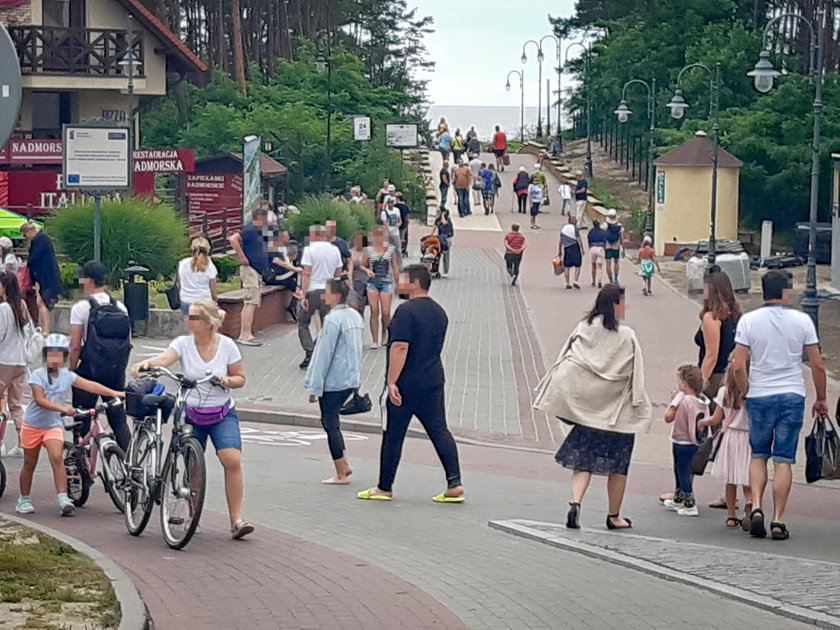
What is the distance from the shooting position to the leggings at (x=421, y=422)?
11109 mm

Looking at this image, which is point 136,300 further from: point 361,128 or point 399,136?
point 399,136

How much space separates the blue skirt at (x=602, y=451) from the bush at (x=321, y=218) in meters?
17.7

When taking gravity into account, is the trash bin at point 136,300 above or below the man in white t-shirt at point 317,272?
below

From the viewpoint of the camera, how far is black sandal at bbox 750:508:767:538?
1019cm

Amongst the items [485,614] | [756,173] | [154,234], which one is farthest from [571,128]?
[485,614]

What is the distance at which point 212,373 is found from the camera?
947cm

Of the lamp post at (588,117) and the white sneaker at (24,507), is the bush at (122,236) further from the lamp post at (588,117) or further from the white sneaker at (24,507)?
the lamp post at (588,117)

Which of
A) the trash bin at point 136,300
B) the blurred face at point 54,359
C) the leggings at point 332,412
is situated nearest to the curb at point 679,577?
the leggings at point 332,412

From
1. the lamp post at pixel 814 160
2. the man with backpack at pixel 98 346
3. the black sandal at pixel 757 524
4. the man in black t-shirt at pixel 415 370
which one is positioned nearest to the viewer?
the black sandal at pixel 757 524

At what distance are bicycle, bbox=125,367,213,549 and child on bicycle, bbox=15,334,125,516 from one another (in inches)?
26.2

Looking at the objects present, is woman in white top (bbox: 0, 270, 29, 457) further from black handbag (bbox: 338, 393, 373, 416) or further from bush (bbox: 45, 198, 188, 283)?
bush (bbox: 45, 198, 188, 283)

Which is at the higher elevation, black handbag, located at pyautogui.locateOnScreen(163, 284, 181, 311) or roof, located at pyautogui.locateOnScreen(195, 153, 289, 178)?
roof, located at pyautogui.locateOnScreen(195, 153, 289, 178)

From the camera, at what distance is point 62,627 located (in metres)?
7.17

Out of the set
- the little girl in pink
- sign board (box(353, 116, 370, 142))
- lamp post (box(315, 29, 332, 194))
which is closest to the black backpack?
the little girl in pink
